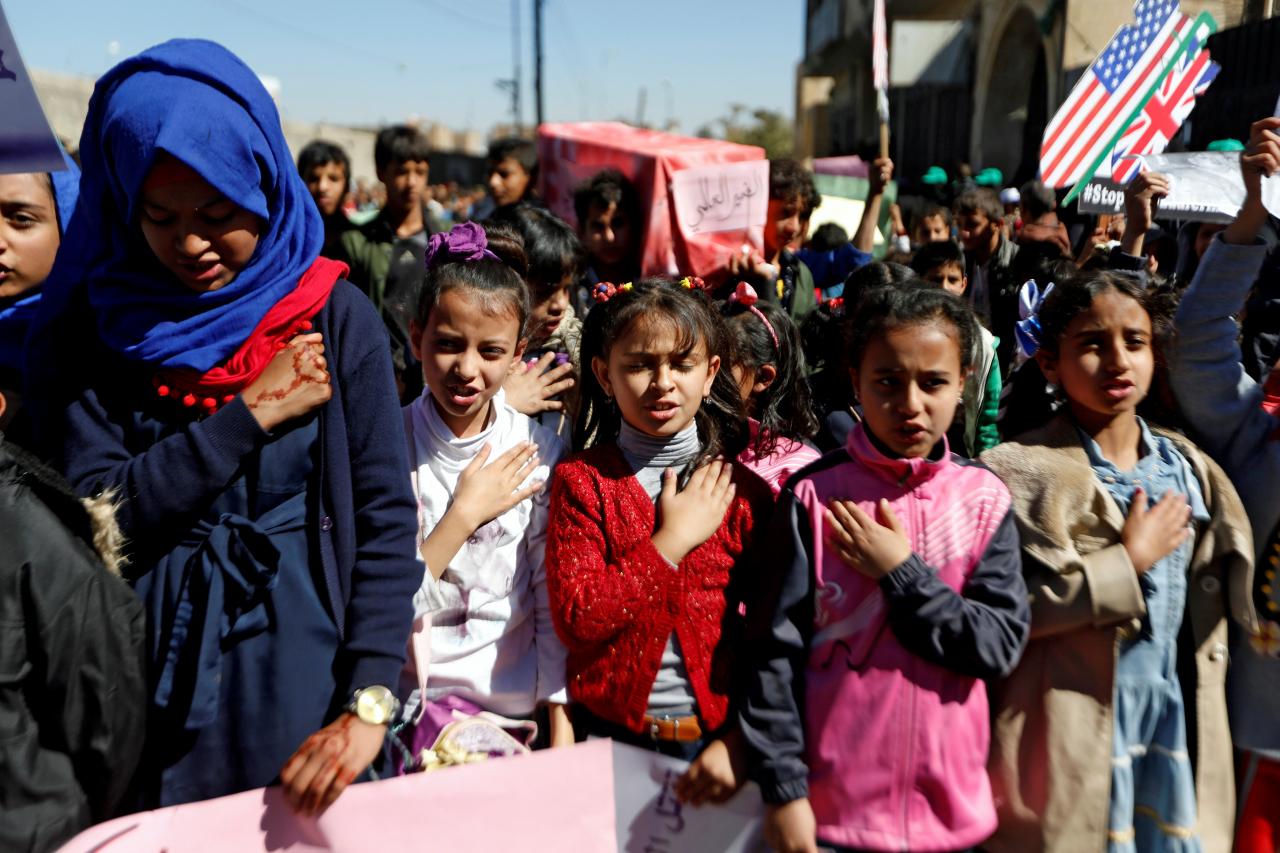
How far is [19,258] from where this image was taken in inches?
91.0

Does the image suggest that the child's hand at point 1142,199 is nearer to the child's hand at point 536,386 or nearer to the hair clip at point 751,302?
the hair clip at point 751,302

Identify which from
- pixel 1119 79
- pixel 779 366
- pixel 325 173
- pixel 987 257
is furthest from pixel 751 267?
pixel 325 173

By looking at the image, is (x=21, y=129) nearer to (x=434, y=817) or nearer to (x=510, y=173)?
(x=434, y=817)

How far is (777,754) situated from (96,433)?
1.41 meters

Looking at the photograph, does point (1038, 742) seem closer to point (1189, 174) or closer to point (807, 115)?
point (1189, 174)

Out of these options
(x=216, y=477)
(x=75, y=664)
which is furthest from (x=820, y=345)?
(x=75, y=664)

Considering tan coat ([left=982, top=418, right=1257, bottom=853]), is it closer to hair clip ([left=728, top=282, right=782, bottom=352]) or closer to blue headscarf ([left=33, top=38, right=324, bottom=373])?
hair clip ([left=728, top=282, right=782, bottom=352])

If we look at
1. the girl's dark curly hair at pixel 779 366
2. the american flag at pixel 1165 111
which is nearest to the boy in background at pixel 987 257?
the american flag at pixel 1165 111

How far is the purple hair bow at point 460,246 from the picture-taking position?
2.52m

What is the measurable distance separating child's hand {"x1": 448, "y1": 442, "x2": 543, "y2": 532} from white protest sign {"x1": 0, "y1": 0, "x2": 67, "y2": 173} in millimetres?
1030

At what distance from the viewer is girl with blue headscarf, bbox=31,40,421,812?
178 centimetres

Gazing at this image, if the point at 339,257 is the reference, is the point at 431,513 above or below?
below

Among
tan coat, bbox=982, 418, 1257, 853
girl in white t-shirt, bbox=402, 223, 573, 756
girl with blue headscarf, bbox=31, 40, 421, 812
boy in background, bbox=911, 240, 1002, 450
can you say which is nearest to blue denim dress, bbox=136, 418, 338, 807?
girl with blue headscarf, bbox=31, 40, 421, 812

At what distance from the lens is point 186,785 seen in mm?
1857
